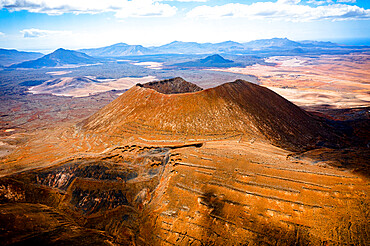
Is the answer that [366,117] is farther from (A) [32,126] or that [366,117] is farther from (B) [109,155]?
(A) [32,126]

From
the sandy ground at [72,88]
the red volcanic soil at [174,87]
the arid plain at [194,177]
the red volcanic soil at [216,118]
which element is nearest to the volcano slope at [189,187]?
the arid plain at [194,177]

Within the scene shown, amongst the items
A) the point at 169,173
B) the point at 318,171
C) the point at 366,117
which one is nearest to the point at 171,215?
the point at 169,173

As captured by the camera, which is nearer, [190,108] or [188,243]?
[188,243]


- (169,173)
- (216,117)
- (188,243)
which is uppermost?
(216,117)

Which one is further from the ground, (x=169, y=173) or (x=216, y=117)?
(x=216, y=117)

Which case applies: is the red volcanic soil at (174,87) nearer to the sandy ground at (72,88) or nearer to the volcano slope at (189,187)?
the volcano slope at (189,187)
